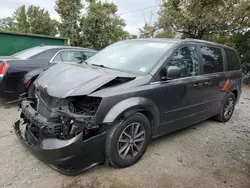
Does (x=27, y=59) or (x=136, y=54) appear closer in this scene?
(x=136, y=54)

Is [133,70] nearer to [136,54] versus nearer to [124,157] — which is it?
[136,54]

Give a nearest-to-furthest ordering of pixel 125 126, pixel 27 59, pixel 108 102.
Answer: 1. pixel 108 102
2. pixel 125 126
3. pixel 27 59

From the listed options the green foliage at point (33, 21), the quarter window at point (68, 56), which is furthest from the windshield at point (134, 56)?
the green foliage at point (33, 21)

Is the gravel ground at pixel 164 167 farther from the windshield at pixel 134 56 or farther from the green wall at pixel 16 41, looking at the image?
the green wall at pixel 16 41

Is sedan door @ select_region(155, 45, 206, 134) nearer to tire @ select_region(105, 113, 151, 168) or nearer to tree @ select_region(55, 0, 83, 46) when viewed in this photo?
tire @ select_region(105, 113, 151, 168)

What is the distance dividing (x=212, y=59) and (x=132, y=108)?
231 centimetres

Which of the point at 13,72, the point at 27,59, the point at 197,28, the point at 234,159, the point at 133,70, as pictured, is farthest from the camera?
the point at 197,28

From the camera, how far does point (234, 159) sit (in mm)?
3307

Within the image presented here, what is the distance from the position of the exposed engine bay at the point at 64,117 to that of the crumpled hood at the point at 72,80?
96mm

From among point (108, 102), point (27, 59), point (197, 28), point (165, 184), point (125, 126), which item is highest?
point (197, 28)

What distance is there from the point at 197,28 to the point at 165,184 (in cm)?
1206

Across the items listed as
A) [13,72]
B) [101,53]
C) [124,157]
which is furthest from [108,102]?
[13,72]

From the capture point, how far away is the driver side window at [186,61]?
3356mm

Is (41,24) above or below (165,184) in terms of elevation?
above
